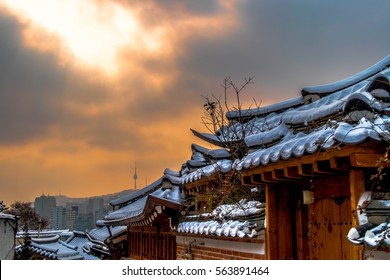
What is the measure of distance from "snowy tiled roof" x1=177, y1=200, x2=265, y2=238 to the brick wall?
13 centimetres

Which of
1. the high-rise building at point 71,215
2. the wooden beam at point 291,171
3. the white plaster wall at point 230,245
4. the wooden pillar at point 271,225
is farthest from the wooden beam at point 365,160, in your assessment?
the high-rise building at point 71,215

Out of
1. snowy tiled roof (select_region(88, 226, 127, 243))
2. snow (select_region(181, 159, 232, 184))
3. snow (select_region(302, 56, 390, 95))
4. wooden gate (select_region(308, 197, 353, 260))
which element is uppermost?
snow (select_region(302, 56, 390, 95))

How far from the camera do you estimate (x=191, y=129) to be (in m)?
6.11

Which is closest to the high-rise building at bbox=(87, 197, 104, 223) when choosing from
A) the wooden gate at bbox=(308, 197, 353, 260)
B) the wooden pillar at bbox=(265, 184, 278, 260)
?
the wooden pillar at bbox=(265, 184, 278, 260)

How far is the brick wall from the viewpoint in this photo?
344 centimetres

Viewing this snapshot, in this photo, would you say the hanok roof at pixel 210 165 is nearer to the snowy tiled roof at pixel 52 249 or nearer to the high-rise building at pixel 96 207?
the high-rise building at pixel 96 207

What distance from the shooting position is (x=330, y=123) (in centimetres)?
255

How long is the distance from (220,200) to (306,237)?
1.21 meters

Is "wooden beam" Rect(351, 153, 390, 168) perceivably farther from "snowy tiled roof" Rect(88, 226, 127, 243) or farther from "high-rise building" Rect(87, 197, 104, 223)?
"high-rise building" Rect(87, 197, 104, 223)

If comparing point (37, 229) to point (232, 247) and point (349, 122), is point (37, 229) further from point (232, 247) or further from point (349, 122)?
point (349, 122)

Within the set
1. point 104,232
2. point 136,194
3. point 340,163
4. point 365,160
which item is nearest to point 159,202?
point 340,163

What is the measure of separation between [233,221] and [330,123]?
57.9 inches

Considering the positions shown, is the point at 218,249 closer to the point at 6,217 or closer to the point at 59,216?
the point at 6,217
